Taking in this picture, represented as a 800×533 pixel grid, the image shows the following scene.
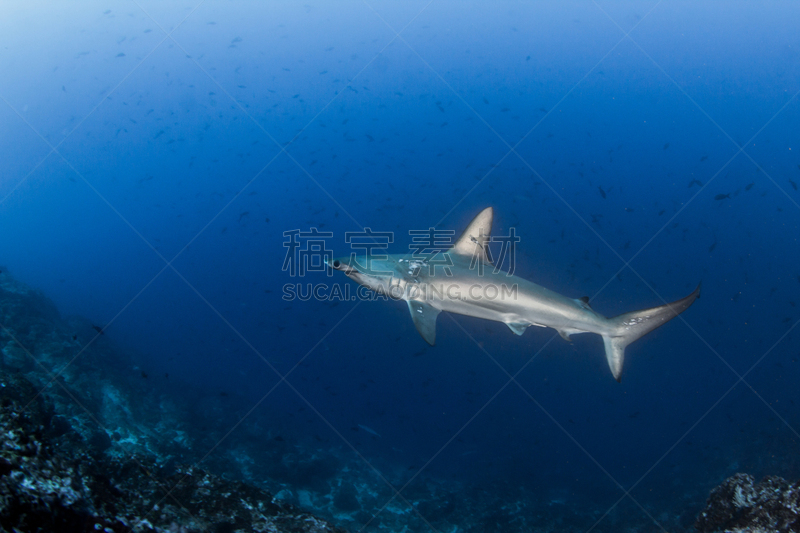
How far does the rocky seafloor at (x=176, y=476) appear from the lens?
4.24m

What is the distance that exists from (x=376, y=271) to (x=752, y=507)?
837 cm

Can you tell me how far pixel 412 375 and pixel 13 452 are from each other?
14.7m

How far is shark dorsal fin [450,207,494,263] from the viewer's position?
560 cm

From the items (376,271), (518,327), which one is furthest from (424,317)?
(518,327)

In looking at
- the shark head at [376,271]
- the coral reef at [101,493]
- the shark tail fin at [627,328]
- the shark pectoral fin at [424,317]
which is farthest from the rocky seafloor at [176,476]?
the shark pectoral fin at [424,317]

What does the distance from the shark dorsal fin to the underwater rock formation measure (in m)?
6.52

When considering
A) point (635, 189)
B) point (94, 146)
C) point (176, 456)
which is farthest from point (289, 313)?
point (94, 146)

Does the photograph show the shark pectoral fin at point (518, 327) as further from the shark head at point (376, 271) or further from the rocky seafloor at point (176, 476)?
the rocky seafloor at point (176, 476)

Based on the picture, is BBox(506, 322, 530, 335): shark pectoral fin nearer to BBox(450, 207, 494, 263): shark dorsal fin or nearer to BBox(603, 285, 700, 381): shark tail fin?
BBox(603, 285, 700, 381): shark tail fin

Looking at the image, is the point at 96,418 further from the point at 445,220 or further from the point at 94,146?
the point at 94,146

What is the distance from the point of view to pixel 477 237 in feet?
18.4

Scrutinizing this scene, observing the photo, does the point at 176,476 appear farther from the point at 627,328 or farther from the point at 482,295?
the point at 627,328

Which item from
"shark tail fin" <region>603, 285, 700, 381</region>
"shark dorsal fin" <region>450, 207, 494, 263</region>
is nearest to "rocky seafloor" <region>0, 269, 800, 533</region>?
"shark tail fin" <region>603, 285, 700, 381</region>

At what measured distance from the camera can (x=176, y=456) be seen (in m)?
11.4
